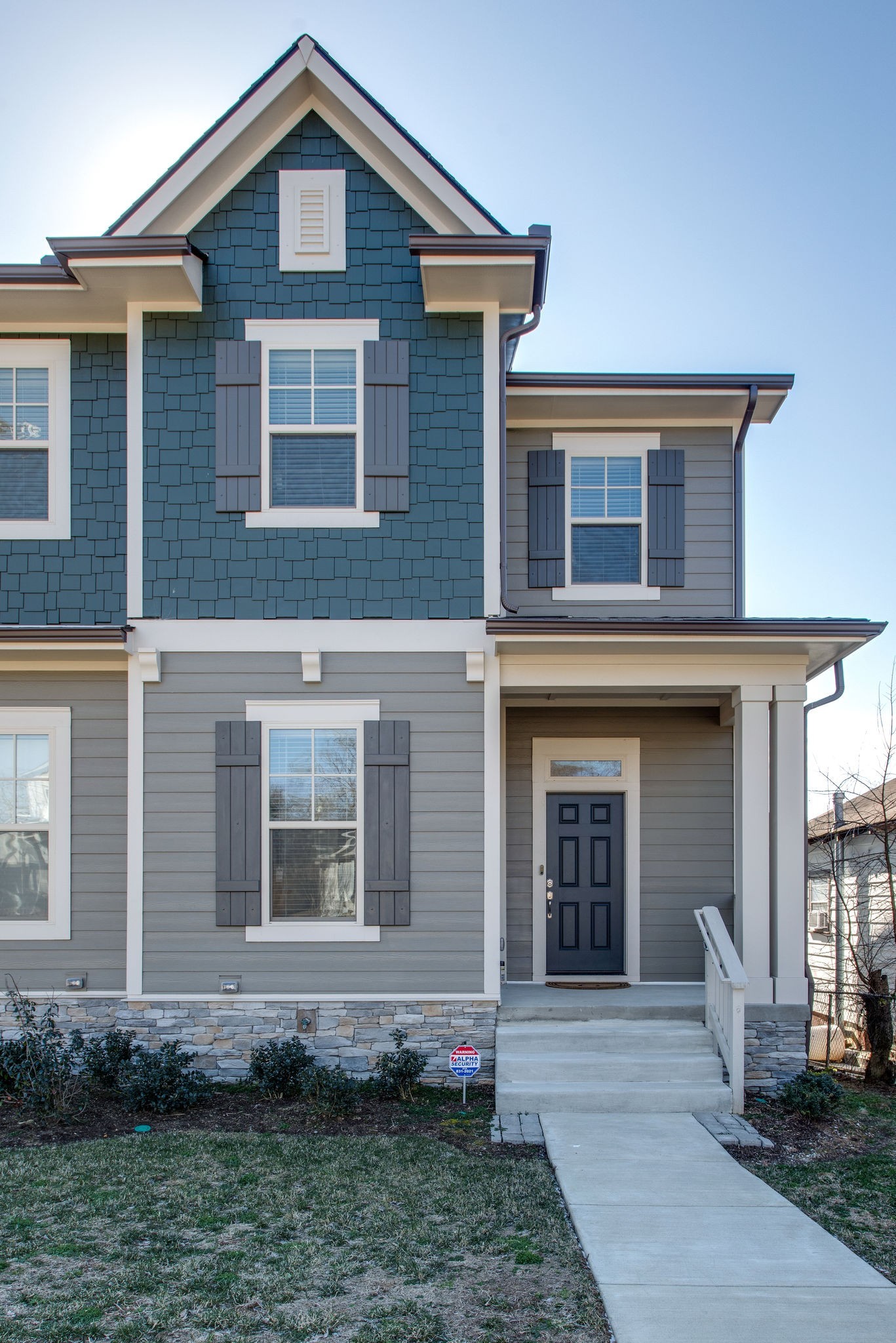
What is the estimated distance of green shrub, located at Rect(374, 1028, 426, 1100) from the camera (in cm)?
728

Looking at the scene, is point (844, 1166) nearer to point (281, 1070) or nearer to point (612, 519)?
point (281, 1070)

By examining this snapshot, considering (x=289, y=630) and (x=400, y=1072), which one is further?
(x=289, y=630)

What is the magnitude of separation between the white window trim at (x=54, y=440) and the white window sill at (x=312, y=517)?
1.61 m

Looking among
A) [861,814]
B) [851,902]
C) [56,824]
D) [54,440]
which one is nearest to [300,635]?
[56,824]

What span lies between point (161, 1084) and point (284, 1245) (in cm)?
263

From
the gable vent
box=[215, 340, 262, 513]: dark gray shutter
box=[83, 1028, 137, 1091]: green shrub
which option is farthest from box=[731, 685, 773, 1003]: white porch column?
the gable vent

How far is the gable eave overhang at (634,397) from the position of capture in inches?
353

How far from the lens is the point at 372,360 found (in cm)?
792

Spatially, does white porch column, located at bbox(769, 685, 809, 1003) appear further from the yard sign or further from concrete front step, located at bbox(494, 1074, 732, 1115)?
the yard sign

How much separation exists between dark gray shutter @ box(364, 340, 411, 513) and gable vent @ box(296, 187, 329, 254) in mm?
940

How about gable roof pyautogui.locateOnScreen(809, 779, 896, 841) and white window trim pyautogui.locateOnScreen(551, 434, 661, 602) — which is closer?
white window trim pyautogui.locateOnScreen(551, 434, 661, 602)

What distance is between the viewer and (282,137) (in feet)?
26.6

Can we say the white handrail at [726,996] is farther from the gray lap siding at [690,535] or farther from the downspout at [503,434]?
the downspout at [503,434]

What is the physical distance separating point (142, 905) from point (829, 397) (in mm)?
12460
